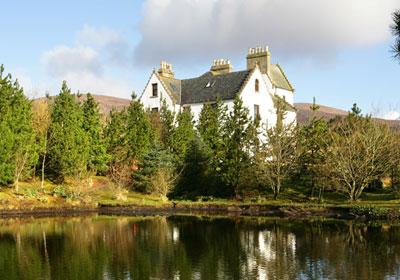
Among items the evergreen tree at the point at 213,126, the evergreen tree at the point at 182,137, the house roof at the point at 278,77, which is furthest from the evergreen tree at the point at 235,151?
the house roof at the point at 278,77

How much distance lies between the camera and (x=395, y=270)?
22094mm

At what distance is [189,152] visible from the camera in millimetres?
53156

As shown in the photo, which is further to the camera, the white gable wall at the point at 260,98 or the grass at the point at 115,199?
the white gable wall at the point at 260,98

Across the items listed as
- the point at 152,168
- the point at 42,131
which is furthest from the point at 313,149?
the point at 42,131

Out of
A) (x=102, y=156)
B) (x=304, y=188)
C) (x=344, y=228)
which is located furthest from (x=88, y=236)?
(x=304, y=188)

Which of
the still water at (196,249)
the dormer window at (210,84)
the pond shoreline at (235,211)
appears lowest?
the still water at (196,249)

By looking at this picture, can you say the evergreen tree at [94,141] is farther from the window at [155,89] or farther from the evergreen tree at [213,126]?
the window at [155,89]

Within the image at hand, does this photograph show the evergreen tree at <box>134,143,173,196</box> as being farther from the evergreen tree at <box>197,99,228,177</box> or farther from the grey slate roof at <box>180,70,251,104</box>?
the grey slate roof at <box>180,70,251,104</box>

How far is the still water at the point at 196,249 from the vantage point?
21.8 metres

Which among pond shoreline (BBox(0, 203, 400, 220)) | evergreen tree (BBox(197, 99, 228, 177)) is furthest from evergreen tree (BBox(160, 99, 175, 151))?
pond shoreline (BBox(0, 203, 400, 220))

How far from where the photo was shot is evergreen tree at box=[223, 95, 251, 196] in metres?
48.6

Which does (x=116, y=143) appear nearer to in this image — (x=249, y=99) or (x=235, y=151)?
(x=235, y=151)

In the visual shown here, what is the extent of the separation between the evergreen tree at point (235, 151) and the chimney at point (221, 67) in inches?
664

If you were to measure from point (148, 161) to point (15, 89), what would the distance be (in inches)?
547
